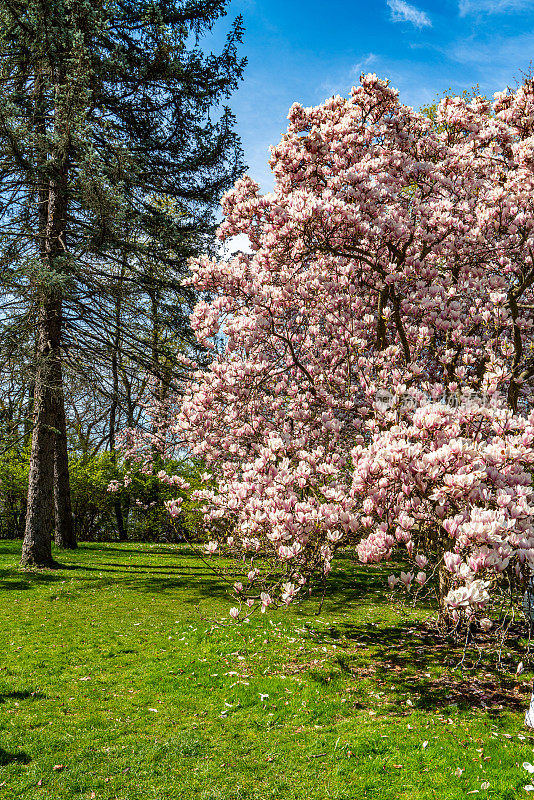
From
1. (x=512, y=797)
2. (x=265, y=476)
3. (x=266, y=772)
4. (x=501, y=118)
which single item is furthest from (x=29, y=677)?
(x=501, y=118)

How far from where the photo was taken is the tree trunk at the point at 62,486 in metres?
→ 13.0

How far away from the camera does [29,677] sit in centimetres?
638

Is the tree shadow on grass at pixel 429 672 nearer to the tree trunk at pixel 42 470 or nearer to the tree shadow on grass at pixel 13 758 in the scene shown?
the tree shadow on grass at pixel 13 758

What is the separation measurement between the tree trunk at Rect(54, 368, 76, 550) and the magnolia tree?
643cm

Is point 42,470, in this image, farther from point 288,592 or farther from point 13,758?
point 288,592

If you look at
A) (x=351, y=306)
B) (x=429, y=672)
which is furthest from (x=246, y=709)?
(x=351, y=306)

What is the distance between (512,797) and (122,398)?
1161 cm

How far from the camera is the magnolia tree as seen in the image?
528 cm

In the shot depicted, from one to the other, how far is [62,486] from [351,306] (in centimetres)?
1097

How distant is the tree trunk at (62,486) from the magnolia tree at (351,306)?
6.43m

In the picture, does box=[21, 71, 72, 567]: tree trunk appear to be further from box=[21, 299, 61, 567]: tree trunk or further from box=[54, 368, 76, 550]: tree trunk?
box=[54, 368, 76, 550]: tree trunk

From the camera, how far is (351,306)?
7.34 metres

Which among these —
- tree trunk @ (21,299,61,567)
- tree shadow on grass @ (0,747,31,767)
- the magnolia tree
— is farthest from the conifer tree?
tree shadow on grass @ (0,747,31,767)

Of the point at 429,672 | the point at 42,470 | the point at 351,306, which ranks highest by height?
the point at 351,306
